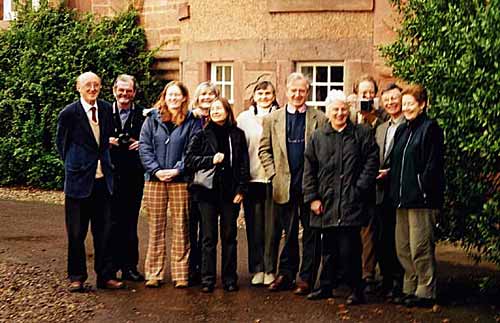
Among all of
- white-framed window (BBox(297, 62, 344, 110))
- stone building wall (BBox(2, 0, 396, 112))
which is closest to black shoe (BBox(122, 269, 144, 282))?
stone building wall (BBox(2, 0, 396, 112))

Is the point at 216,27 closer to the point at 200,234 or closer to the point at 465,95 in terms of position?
the point at 200,234

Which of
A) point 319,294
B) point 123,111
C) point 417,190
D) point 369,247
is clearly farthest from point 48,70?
point 417,190

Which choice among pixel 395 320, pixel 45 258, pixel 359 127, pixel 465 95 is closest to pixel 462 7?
pixel 465 95

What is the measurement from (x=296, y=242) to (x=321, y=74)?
5.22 metres

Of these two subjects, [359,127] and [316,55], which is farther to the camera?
[316,55]

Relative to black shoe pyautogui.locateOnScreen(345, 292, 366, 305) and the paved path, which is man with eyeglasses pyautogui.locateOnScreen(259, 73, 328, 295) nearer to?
the paved path

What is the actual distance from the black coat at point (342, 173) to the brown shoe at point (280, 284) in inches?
25.9

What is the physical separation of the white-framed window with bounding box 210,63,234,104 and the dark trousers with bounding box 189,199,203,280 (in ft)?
18.3

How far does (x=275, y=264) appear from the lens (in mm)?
9055

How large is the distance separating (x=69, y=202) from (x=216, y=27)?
6343mm

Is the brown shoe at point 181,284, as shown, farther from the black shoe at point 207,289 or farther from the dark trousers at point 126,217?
the dark trousers at point 126,217

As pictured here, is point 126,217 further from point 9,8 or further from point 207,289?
A: point 9,8

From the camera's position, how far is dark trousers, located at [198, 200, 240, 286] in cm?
880

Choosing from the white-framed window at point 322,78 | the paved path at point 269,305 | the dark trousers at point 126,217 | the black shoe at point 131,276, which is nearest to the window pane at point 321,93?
the white-framed window at point 322,78
